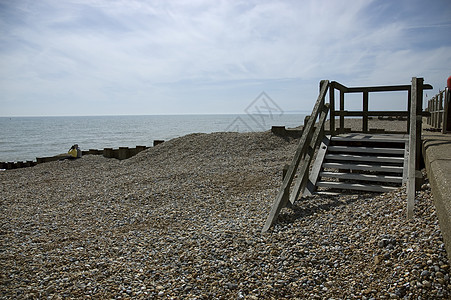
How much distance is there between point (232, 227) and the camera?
491 cm

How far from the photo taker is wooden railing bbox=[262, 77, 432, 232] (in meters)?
4.76

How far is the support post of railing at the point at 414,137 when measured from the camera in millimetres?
4309

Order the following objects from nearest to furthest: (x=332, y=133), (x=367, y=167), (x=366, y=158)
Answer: (x=367, y=167), (x=366, y=158), (x=332, y=133)

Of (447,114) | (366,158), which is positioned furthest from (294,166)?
(447,114)

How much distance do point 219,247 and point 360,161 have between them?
3.96 metres

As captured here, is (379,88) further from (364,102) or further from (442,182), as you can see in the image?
(442,182)

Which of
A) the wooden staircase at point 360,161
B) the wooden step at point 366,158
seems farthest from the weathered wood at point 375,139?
the wooden step at point 366,158

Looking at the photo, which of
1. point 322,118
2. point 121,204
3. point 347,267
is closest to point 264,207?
point 322,118

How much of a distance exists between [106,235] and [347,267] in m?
3.66

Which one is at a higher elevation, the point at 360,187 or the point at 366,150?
the point at 366,150

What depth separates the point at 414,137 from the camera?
5.23m

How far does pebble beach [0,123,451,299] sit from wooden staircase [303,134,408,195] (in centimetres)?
38

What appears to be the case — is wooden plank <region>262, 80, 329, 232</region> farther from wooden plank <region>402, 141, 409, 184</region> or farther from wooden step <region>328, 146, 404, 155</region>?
wooden plank <region>402, 141, 409, 184</region>

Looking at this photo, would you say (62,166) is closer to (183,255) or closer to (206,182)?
(206,182)
